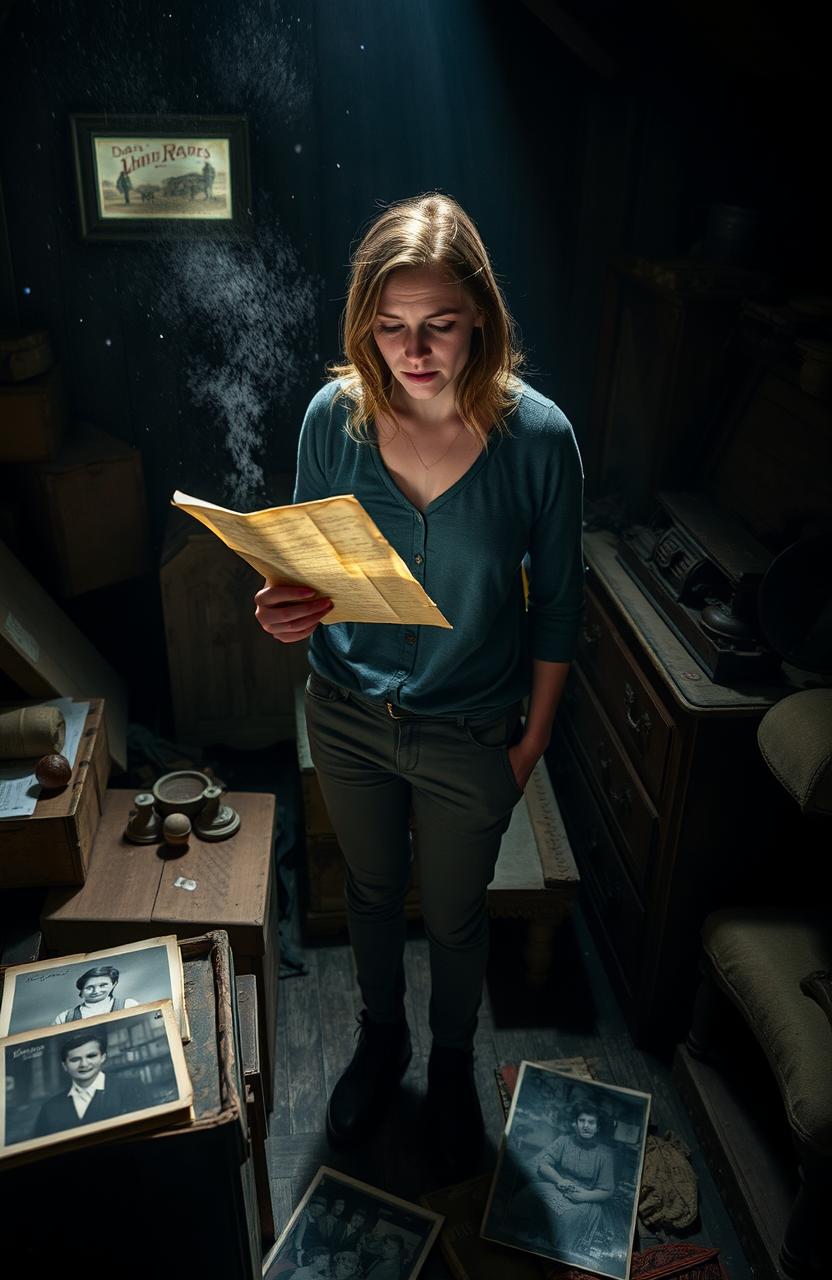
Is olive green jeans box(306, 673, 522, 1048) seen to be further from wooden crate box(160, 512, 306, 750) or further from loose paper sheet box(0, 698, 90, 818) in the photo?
wooden crate box(160, 512, 306, 750)

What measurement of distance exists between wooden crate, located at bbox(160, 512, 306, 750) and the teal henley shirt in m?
1.15

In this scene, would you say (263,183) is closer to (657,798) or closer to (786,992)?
(657,798)

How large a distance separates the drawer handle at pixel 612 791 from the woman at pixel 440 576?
1.68 ft

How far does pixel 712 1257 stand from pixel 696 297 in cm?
191

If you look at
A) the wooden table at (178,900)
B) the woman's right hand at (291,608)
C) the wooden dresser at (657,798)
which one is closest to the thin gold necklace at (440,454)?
the woman's right hand at (291,608)

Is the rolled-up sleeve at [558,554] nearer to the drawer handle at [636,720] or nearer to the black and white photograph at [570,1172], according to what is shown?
the drawer handle at [636,720]

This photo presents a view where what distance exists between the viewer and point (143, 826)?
2205 millimetres

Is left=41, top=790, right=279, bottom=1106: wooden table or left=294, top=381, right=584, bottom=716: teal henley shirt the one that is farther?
left=41, top=790, right=279, bottom=1106: wooden table

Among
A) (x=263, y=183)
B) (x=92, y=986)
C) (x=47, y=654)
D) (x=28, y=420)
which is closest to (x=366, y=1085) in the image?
(x=92, y=986)

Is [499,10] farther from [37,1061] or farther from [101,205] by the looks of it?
[37,1061]

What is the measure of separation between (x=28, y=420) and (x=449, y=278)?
1.55 m

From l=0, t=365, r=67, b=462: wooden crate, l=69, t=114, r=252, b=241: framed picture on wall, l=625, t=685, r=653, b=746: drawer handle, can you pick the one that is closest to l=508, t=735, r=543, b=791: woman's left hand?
l=625, t=685, r=653, b=746: drawer handle

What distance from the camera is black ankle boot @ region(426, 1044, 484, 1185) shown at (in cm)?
201

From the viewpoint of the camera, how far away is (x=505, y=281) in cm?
285
